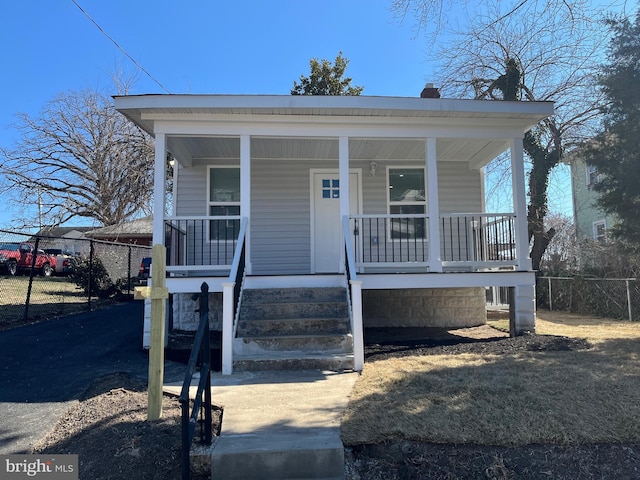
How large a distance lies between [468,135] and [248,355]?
16.2 feet

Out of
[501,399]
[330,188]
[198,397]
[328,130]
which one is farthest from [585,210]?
[198,397]

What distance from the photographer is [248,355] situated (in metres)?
5.13

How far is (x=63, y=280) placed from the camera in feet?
47.0

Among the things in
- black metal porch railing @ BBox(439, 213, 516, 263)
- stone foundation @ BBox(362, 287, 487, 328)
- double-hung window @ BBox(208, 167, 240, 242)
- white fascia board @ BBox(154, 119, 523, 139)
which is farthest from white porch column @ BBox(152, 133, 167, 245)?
black metal porch railing @ BBox(439, 213, 516, 263)

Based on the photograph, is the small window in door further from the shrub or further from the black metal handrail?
the shrub

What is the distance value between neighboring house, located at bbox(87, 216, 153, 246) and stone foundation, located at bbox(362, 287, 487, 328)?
16.4 meters

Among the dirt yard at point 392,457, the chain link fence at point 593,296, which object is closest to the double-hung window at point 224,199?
the dirt yard at point 392,457

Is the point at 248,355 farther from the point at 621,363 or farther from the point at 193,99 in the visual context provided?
the point at 621,363

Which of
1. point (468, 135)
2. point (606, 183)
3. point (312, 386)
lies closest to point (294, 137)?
point (468, 135)

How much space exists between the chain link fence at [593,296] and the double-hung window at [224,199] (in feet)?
28.3

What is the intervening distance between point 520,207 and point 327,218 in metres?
3.59

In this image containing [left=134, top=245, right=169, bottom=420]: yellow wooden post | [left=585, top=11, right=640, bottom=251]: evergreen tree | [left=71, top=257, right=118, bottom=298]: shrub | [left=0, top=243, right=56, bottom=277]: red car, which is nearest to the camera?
[left=134, top=245, right=169, bottom=420]: yellow wooden post

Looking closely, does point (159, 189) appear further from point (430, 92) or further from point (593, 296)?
point (593, 296)

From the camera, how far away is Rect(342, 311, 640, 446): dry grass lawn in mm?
2963
